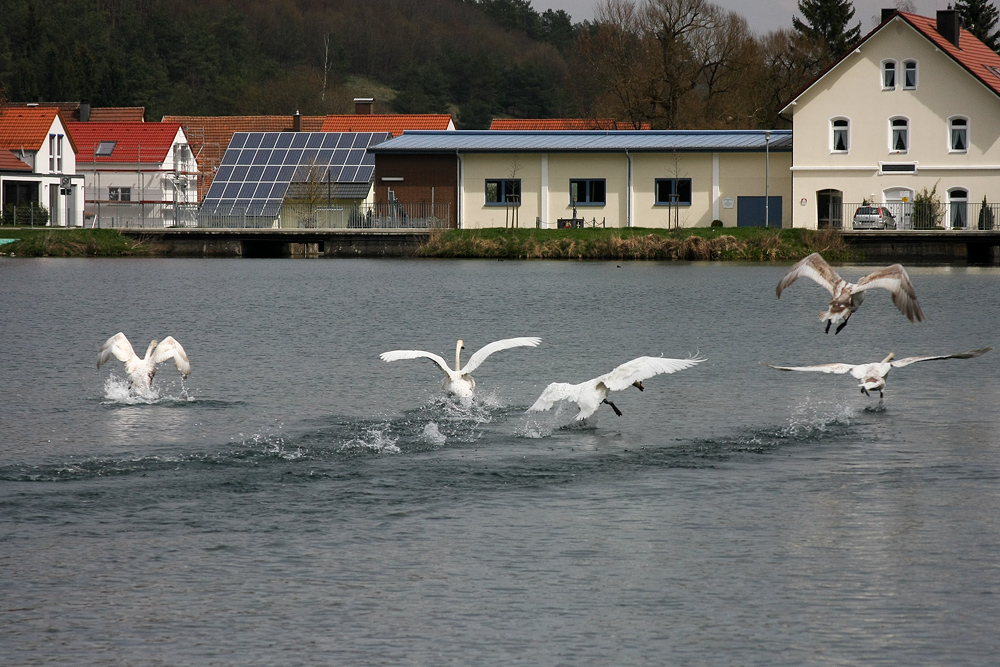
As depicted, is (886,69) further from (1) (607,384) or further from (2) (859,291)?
(1) (607,384)

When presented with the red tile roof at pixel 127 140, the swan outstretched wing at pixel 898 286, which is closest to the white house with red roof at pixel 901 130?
the red tile roof at pixel 127 140

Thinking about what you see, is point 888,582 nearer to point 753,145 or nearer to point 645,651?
point 645,651

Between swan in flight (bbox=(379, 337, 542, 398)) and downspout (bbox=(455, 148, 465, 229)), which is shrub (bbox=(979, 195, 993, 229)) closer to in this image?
downspout (bbox=(455, 148, 465, 229))

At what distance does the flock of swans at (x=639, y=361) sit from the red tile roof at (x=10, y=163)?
55705 mm

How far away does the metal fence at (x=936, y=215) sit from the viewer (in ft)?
186

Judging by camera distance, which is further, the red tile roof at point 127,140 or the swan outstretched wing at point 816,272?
the red tile roof at point 127,140

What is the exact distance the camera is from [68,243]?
59656 millimetres

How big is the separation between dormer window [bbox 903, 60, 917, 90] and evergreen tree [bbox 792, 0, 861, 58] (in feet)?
104

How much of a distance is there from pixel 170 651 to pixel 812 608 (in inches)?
164

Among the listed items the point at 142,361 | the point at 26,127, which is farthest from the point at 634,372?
the point at 26,127

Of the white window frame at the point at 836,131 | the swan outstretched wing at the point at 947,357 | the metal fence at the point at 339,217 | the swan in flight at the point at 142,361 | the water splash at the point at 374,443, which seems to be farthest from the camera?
the metal fence at the point at 339,217

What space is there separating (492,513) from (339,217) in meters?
Result: 58.4

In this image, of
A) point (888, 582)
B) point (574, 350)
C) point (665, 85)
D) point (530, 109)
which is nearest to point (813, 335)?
point (574, 350)

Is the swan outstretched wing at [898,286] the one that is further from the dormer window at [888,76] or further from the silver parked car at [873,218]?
the dormer window at [888,76]
